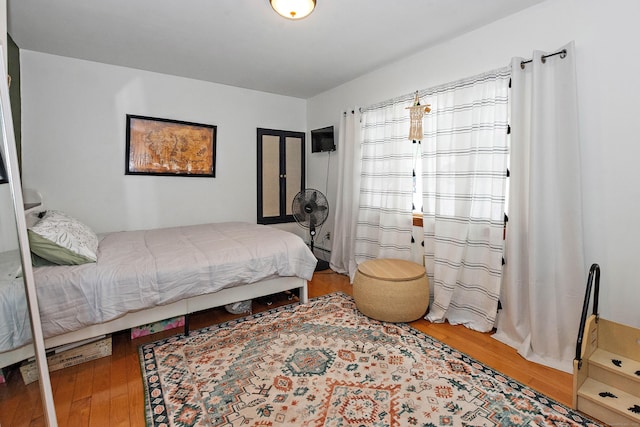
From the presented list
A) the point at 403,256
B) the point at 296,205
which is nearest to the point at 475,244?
the point at 403,256

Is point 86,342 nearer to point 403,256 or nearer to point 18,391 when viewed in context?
point 18,391

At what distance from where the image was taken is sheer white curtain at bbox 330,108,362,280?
11.9ft

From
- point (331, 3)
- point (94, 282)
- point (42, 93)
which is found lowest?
point (94, 282)

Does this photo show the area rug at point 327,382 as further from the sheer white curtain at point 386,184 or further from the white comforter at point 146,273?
the sheer white curtain at point 386,184

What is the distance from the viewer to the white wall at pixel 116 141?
2.93m

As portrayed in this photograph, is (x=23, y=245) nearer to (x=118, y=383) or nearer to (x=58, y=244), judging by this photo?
(x=58, y=244)

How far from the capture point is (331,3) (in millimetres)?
2098

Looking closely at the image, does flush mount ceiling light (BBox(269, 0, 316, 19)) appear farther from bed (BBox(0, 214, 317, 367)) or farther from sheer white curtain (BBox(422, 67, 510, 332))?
bed (BBox(0, 214, 317, 367))

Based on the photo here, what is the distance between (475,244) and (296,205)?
2.12 meters

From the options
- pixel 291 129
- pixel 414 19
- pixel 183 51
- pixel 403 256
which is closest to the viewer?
pixel 414 19

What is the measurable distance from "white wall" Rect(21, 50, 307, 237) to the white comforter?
0.63 metres

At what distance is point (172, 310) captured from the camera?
2.21 metres

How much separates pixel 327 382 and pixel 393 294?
36.6 inches

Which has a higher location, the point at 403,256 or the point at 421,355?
the point at 403,256
